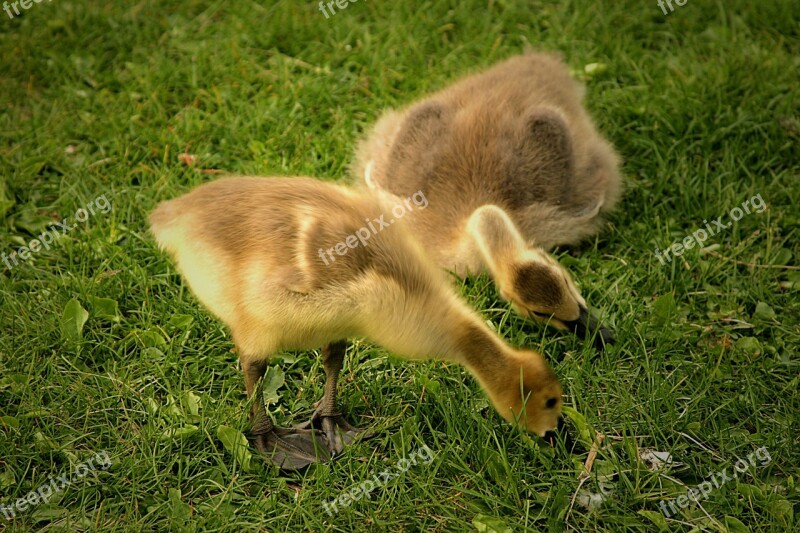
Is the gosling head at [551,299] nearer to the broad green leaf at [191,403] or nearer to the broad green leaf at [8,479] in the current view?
the broad green leaf at [191,403]

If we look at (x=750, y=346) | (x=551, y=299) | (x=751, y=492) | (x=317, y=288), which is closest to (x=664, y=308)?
(x=750, y=346)

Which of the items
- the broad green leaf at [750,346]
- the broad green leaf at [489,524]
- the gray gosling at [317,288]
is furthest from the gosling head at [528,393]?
the broad green leaf at [750,346]

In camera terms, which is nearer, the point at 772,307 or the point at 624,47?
the point at 772,307

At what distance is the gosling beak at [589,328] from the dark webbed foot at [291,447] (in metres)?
0.99

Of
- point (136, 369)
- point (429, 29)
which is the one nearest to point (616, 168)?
point (429, 29)

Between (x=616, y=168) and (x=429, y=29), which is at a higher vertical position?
Result: (x=429, y=29)

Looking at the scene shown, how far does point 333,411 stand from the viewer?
2787 millimetres

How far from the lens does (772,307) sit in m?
3.23

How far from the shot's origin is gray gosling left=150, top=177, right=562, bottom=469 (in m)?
2.37

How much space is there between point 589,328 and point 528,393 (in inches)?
24.7

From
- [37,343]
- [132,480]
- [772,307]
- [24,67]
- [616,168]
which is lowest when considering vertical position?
[772,307]

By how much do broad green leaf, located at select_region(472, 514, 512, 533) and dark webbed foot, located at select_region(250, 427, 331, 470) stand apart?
1.73ft

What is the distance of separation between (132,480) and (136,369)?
19.3 inches

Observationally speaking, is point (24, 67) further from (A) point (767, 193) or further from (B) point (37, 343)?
(A) point (767, 193)
